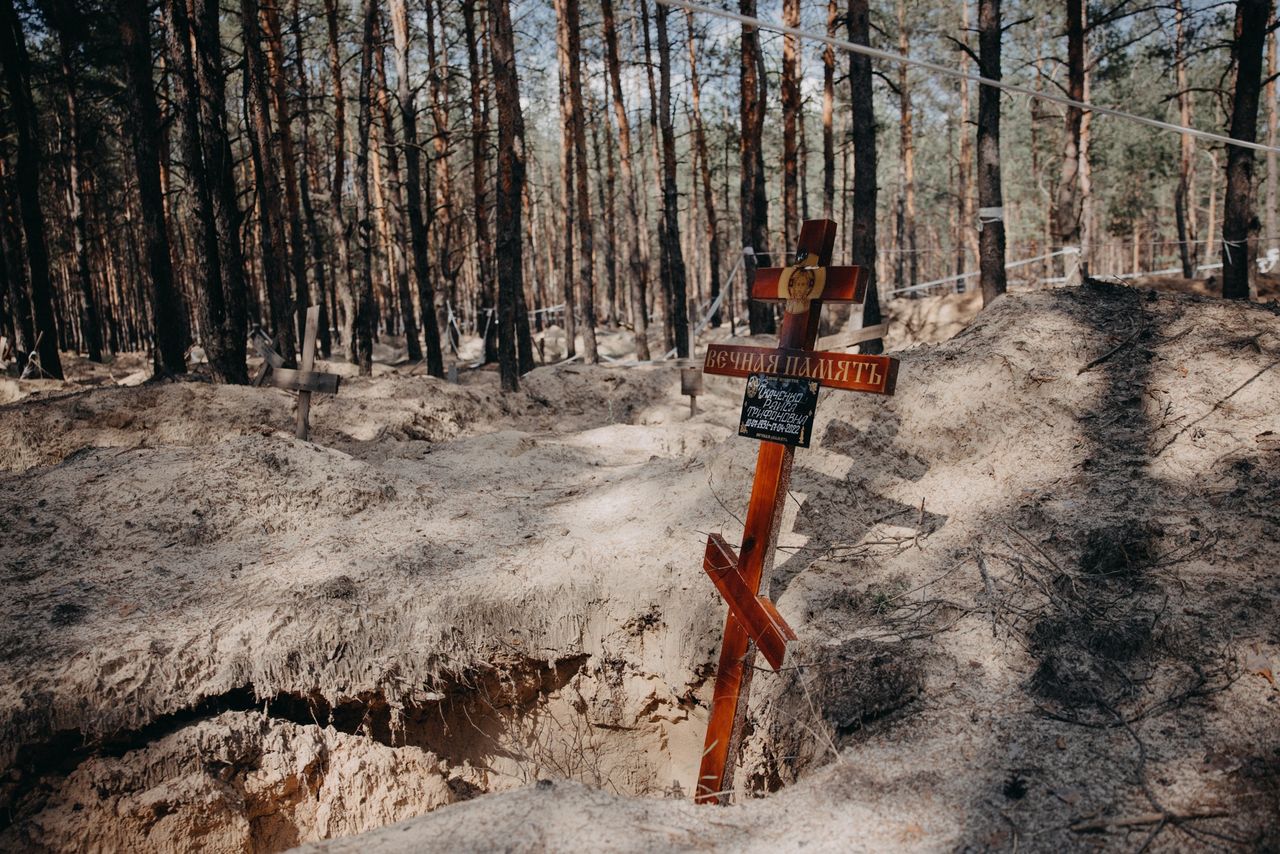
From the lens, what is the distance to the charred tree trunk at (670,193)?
15.7m

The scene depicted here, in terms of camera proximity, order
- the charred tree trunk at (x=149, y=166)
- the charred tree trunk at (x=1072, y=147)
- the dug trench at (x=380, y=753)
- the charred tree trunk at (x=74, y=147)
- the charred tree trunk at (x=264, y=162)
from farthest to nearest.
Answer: the charred tree trunk at (x=74, y=147), the charred tree trunk at (x=264, y=162), the charred tree trunk at (x=1072, y=147), the charred tree trunk at (x=149, y=166), the dug trench at (x=380, y=753)

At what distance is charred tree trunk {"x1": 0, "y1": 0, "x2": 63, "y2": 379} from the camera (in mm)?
12758

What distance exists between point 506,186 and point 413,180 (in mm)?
4052

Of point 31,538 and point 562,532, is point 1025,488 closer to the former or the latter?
point 562,532

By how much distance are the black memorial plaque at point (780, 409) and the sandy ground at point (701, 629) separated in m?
1.17

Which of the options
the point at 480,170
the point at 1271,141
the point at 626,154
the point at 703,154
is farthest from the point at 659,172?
the point at 1271,141

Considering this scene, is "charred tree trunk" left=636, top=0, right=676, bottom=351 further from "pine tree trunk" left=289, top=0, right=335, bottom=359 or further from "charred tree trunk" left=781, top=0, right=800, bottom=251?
"pine tree trunk" left=289, top=0, right=335, bottom=359

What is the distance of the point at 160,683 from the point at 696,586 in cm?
316

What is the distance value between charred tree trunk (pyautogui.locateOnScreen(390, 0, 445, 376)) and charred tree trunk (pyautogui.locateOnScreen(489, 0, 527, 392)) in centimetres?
211

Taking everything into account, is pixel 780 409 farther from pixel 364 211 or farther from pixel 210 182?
pixel 364 211

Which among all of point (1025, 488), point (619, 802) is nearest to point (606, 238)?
point (1025, 488)

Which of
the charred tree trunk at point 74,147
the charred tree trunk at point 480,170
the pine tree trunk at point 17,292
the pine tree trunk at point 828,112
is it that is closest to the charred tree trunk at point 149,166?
the pine tree trunk at point 17,292

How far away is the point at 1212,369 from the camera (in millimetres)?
5348

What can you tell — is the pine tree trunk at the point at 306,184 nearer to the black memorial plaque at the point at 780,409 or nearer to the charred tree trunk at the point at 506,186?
the charred tree trunk at the point at 506,186
